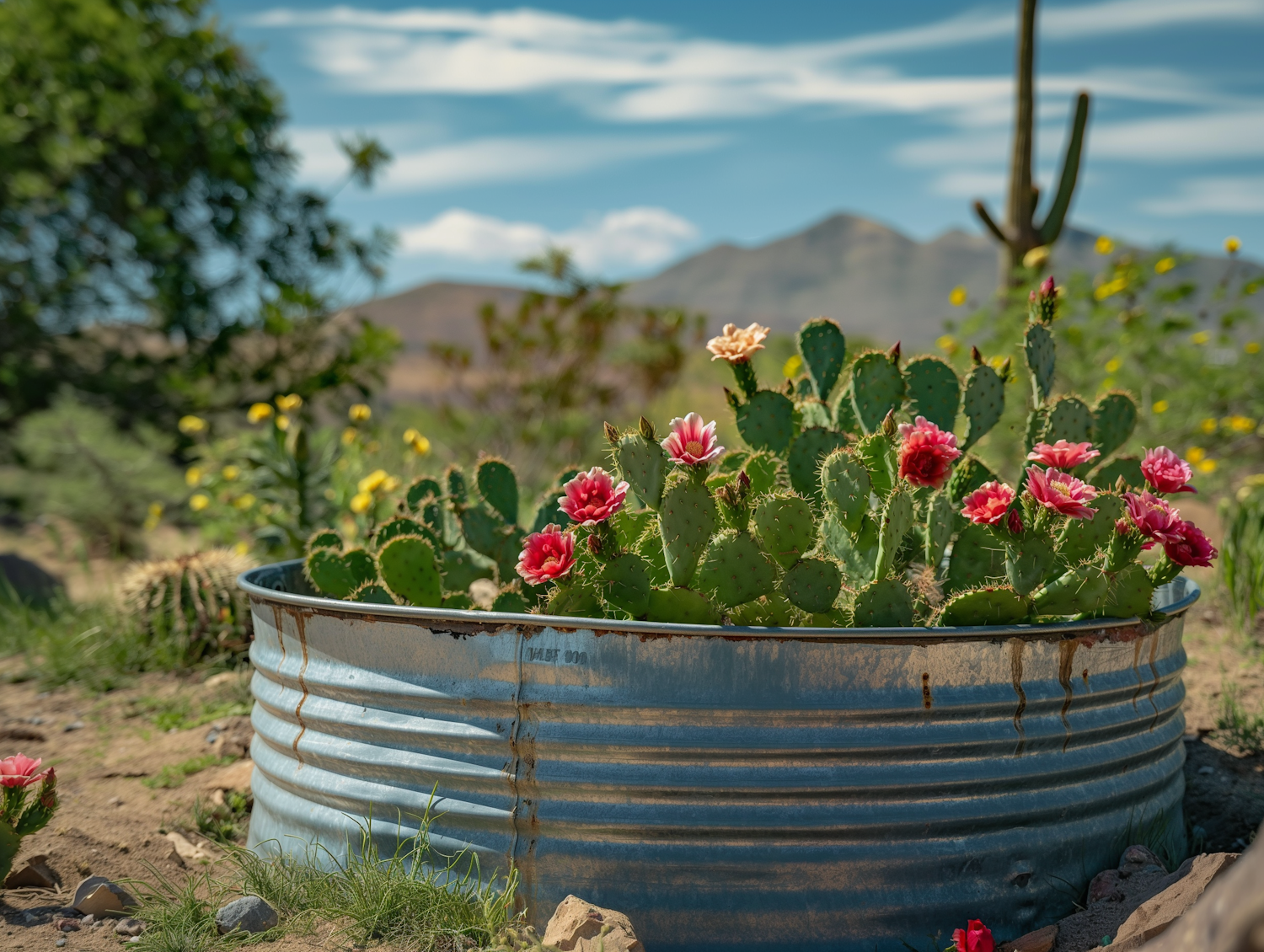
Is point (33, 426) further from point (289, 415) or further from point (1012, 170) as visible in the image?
point (1012, 170)

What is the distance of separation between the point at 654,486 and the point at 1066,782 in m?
1.11

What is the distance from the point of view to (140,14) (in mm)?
8672

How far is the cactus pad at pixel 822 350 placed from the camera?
2.99 meters

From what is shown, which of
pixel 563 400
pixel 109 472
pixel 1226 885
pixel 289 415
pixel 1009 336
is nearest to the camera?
pixel 1226 885

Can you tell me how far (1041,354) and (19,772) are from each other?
278 centimetres

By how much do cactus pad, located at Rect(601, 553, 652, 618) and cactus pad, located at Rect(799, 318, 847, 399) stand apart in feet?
3.33

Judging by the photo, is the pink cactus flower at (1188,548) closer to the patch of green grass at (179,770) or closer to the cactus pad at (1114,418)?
the cactus pad at (1114,418)

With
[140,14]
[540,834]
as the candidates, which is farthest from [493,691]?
[140,14]

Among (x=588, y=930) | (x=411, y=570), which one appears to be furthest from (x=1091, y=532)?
(x=411, y=570)

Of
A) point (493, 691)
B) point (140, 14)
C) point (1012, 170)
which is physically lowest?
point (493, 691)

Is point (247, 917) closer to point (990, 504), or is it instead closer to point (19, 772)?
point (19, 772)

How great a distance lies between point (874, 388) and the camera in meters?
2.90

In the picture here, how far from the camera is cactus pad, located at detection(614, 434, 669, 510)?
93.4 inches

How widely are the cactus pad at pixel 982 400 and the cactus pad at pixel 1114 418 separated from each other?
33 cm
